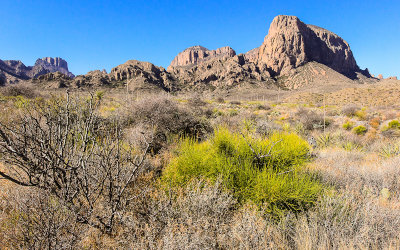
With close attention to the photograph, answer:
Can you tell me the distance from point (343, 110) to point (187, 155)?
57.8ft

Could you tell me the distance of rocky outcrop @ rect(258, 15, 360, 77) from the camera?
10138 centimetres

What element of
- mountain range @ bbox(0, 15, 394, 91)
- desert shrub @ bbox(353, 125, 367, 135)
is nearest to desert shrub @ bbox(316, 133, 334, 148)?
desert shrub @ bbox(353, 125, 367, 135)

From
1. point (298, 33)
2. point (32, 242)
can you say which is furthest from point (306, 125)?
point (298, 33)

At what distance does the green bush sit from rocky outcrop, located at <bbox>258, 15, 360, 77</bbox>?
102953 mm

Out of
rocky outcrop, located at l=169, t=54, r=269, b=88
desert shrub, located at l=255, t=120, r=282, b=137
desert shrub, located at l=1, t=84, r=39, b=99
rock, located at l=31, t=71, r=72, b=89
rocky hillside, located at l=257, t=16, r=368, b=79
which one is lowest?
desert shrub, located at l=255, t=120, r=282, b=137

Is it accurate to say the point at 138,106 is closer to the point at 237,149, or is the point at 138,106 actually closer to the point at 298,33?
the point at 237,149

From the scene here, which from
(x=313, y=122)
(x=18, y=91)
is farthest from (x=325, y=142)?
(x=18, y=91)

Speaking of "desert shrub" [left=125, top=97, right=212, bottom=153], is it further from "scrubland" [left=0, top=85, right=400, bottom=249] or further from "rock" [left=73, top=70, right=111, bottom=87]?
"rock" [left=73, top=70, right=111, bottom=87]

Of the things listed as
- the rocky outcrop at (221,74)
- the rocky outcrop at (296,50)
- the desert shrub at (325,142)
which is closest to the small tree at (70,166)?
the desert shrub at (325,142)

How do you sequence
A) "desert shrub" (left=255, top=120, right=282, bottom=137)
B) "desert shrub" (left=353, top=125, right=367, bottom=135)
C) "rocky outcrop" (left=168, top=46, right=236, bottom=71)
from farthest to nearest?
"rocky outcrop" (left=168, top=46, right=236, bottom=71) → "desert shrub" (left=353, top=125, right=367, bottom=135) → "desert shrub" (left=255, top=120, right=282, bottom=137)

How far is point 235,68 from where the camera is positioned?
90.9 metres

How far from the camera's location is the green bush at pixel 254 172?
2.31 m

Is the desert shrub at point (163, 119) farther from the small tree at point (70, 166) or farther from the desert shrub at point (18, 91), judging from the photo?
the desert shrub at point (18, 91)

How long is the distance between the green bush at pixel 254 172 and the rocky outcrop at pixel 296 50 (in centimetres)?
10295
